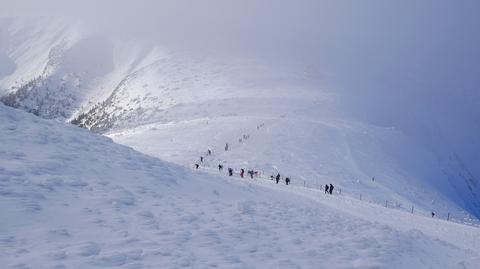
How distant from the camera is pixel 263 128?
216 ft

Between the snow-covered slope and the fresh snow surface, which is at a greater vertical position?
the snow-covered slope

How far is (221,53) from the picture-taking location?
149 m

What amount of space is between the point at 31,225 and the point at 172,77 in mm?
117003

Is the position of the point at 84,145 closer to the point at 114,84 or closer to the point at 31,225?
the point at 31,225

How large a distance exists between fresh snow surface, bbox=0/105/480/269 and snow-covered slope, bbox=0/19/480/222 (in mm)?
26542

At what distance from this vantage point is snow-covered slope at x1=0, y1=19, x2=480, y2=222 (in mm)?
52250

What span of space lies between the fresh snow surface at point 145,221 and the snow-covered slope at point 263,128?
26542 millimetres

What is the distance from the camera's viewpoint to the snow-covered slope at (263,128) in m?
52.2

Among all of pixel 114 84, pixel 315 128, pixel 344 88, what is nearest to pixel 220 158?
pixel 315 128

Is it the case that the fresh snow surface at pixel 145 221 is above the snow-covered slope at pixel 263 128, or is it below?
below

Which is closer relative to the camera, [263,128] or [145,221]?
[145,221]

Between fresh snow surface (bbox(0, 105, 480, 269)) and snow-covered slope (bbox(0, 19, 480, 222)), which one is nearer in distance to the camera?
fresh snow surface (bbox(0, 105, 480, 269))

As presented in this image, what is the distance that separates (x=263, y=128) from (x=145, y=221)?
54.4 meters

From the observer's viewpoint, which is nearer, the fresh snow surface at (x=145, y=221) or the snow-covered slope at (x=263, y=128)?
the fresh snow surface at (x=145, y=221)
